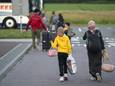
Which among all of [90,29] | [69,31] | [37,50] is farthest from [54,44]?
[37,50]

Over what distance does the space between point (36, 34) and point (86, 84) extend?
12.7 m

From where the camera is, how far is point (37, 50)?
25906 mm

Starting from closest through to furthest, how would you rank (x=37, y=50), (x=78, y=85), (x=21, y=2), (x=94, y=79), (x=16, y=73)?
1. (x=78, y=85)
2. (x=94, y=79)
3. (x=16, y=73)
4. (x=37, y=50)
5. (x=21, y=2)

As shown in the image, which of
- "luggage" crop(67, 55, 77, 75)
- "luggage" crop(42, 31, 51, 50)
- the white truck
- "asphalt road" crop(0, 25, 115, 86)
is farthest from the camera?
the white truck

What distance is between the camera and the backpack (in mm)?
14789

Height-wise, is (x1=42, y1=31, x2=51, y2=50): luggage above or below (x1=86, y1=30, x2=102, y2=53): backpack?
below

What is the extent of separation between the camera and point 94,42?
14.8m

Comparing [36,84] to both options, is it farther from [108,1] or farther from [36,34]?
[108,1]

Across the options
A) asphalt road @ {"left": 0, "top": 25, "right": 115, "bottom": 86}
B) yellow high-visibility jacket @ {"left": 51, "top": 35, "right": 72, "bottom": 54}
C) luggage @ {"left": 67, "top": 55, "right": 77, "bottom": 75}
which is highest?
yellow high-visibility jacket @ {"left": 51, "top": 35, "right": 72, "bottom": 54}

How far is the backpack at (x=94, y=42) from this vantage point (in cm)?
1479

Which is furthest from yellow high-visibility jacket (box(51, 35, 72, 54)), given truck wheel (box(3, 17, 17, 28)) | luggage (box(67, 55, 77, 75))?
truck wheel (box(3, 17, 17, 28))

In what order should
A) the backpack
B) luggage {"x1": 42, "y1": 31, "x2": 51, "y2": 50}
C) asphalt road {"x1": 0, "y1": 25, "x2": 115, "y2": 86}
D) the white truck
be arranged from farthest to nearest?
the white truck < luggage {"x1": 42, "y1": 31, "x2": 51, "y2": 50} < the backpack < asphalt road {"x1": 0, "y1": 25, "x2": 115, "y2": 86}

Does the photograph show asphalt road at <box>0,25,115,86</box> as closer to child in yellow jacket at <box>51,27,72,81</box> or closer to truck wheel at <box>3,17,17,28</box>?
child in yellow jacket at <box>51,27,72,81</box>

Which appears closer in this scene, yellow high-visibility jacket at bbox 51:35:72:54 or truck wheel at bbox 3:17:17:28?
yellow high-visibility jacket at bbox 51:35:72:54
